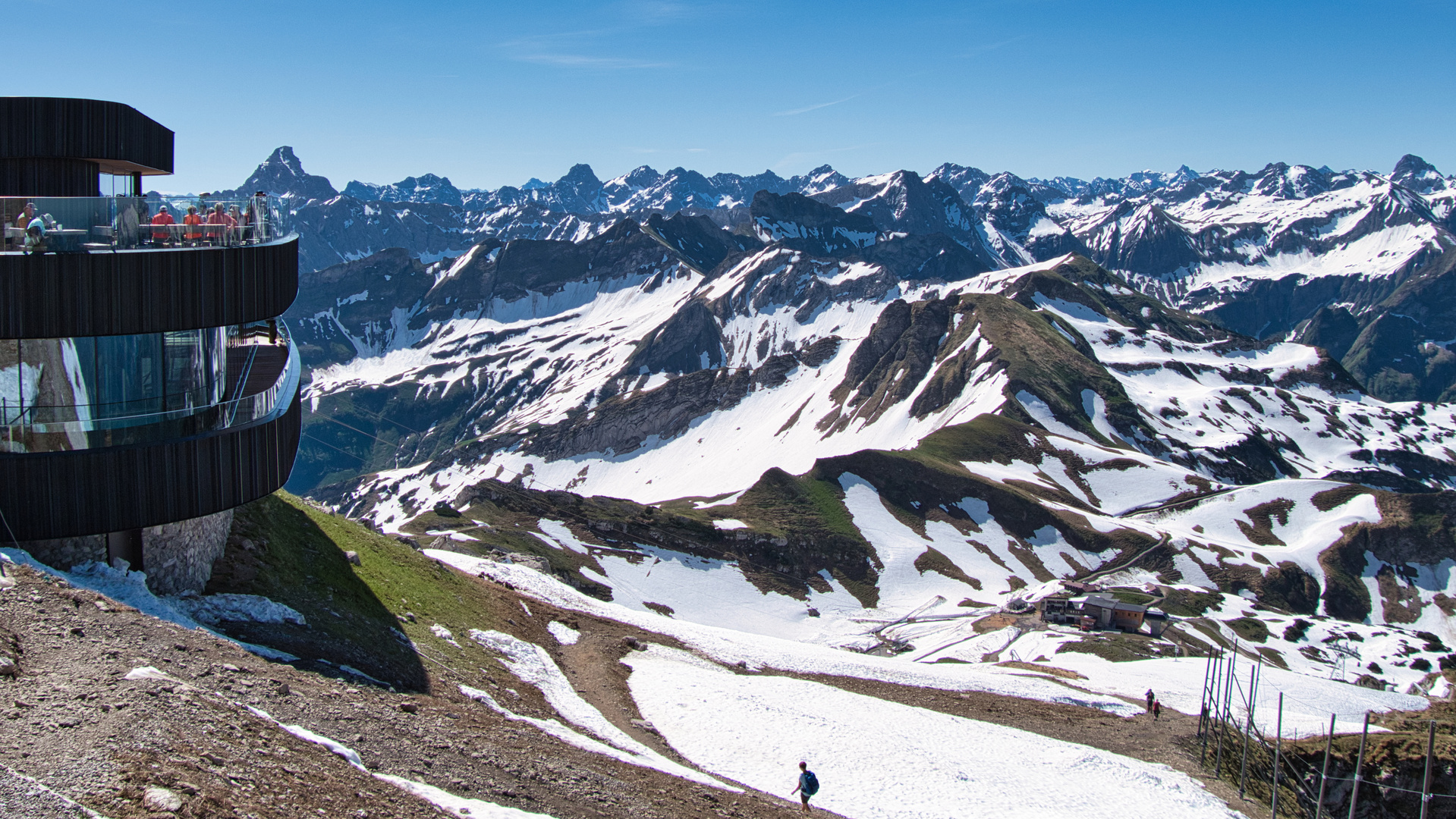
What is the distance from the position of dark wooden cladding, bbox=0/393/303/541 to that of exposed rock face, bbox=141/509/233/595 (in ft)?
3.95

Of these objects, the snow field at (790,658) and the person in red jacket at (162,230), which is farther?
the snow field at (790,658)

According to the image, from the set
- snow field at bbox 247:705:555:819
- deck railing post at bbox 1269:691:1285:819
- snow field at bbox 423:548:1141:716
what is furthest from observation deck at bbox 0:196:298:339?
deck railing post at bbox 1269:691:1285:819

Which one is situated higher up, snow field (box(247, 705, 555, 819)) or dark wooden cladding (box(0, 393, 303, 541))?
dark wooden cladding (box(0, 393, 303, 541))

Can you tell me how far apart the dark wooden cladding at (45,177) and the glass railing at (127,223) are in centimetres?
363

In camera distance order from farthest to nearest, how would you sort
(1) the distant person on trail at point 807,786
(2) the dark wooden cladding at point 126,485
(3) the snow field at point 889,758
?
1. (3) the snow field at point 889,758
2. (1) the distant person on trail at point 807,786
3. (2) the dark wooden cladding at point 126,485

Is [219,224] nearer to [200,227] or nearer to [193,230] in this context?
[200,227]

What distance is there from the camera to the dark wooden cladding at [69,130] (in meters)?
28.1

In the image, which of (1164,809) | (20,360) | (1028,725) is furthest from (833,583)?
(20,360)

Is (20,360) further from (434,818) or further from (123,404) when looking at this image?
(434,818)

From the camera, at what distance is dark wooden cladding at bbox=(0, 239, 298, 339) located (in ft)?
79.1

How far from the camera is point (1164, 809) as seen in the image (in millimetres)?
35500

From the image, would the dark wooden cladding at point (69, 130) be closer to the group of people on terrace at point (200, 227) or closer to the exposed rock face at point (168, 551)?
the group of people on terrace at point (200, 227)

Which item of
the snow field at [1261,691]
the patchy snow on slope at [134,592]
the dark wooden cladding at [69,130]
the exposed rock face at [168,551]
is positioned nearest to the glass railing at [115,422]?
the exposed rock face at [168,551]

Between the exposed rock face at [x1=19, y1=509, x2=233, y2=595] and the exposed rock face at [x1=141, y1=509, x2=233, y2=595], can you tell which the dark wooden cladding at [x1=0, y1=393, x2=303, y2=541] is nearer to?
the exposed rock face at [x1=19, y1=509, x2=233, y2=595]
